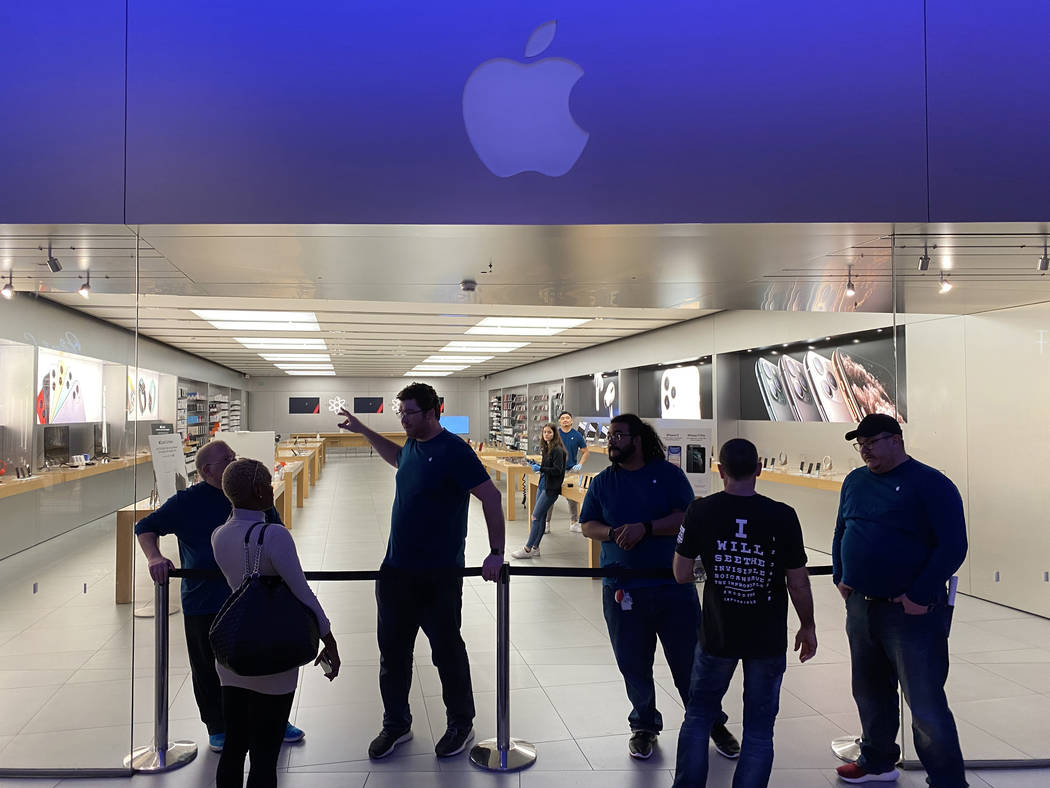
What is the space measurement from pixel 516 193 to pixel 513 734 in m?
2.49

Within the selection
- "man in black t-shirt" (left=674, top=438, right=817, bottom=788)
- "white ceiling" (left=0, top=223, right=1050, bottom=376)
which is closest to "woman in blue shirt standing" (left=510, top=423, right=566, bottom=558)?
"white ceiling" (left=0, top=223, right=1050, bottom=376)

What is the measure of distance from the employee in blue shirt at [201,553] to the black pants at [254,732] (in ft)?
2.39

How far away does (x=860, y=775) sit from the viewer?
9.32 ft

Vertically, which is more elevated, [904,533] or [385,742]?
[904,533]

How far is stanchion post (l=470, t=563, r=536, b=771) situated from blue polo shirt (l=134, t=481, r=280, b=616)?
47.2 inches

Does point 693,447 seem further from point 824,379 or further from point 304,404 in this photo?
point 304,404

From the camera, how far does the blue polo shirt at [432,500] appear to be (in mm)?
2955

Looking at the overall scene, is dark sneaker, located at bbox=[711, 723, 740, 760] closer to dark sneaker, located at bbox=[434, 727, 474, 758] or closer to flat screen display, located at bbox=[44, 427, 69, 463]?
dark sneaker, located at bbox=[434, 727, 474, 758]

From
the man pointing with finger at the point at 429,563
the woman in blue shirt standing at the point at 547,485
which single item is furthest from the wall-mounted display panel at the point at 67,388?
the woman in blue shirt standing at the point at 547,485

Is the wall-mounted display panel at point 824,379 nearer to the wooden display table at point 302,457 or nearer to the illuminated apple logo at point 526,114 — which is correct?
the illuminated apple logo at point 526,114

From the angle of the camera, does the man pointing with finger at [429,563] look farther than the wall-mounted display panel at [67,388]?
No

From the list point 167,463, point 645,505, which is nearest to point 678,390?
point 167,463

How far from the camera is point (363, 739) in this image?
10.4ft

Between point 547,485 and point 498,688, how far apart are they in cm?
453
